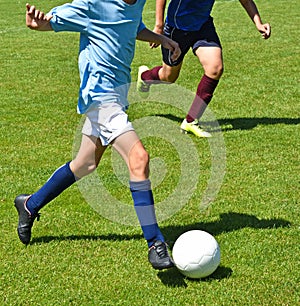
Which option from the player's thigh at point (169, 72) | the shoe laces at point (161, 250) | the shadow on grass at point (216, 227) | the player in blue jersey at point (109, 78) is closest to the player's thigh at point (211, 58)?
the player's thigh at point (169, 72)

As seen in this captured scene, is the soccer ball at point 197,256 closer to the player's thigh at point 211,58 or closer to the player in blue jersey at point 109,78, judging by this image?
the player in blue jersey at point 109,78

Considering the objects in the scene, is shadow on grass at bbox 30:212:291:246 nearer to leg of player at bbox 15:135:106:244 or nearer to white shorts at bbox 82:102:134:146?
leg of player at bbox 15:135:106:244

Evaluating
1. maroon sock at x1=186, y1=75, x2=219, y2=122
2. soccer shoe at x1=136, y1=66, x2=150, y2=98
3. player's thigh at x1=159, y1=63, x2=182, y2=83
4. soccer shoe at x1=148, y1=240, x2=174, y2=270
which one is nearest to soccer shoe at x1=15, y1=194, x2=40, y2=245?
soccer shoe at x1=148, y1=240, x2=174, y2=270

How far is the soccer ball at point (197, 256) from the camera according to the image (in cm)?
407

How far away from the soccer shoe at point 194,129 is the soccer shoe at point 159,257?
317 centimetres

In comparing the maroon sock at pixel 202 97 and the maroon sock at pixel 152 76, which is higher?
the maroon sock at pixel 202 97

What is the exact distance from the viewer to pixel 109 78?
442 centimetres

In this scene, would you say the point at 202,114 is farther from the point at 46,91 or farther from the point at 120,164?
the point at 46,91

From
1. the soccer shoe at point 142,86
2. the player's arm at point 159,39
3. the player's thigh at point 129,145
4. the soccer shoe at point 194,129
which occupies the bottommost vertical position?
the soccer shoe at point 142,86

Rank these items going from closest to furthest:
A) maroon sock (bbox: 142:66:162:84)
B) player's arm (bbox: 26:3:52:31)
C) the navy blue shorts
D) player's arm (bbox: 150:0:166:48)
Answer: player's arm (bbox: 26:3:52:31) < player's arm (bbox: 150:0:166:48) < the navy blue shorts < maroon sock (bbox: 142:66:162:84)

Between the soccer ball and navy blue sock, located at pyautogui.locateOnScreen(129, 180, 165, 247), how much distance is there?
Result: 0.50 ft

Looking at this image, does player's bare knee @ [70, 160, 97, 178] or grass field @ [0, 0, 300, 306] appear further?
player's bare knee @ [70, 160, 97, 178]

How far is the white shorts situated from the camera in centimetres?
431

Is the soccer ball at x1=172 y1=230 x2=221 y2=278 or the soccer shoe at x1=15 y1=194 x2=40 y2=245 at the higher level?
the soccer ball at x1=172 y1=230 x2=221 y2=278
